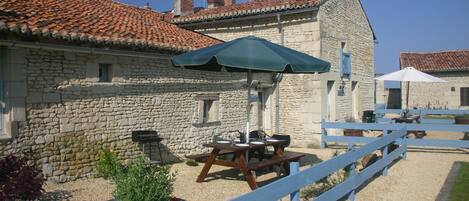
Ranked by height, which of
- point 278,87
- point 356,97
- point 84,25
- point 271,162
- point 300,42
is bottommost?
point 271,162

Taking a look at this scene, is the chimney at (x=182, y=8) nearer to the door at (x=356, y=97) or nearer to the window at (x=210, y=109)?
the window at (x=210, y=109)

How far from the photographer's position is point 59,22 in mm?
8023

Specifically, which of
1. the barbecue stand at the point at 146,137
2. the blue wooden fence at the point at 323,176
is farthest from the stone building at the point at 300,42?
the blue wooden fence at the point at 323,176

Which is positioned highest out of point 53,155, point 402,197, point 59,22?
point 59,22

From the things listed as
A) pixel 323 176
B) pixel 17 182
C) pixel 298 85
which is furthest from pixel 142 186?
pixel 298 85

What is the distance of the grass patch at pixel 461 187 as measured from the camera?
6.16 meters

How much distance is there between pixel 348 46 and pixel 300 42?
3083 mm

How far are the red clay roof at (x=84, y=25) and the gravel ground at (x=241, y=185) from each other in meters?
2.59

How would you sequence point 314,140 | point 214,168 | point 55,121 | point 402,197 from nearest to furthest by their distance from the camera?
point 402,197
point 55,121
point 214,168
point 314,140

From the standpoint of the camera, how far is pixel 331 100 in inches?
555

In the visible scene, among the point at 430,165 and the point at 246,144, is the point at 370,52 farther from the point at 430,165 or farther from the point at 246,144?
the point at 246,144

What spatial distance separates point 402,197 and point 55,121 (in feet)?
19.3

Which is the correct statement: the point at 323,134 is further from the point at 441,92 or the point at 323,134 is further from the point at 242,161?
the point at 441,92

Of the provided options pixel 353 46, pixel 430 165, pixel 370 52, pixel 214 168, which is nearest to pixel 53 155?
pixel 214 168
